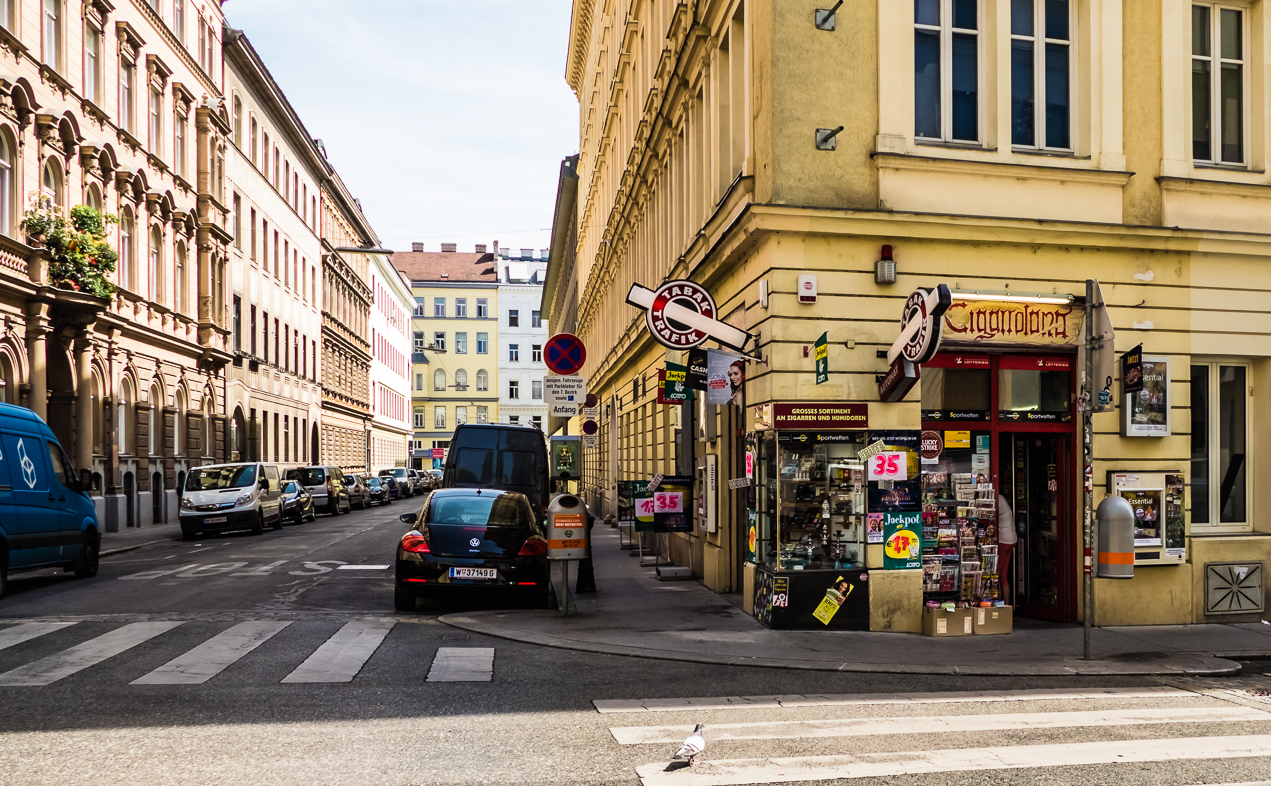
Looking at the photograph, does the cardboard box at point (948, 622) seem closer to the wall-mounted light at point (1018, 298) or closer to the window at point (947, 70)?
the wall-mounted light at point (1018, 298)

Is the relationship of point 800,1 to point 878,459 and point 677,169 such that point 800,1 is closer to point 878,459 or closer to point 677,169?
point 878,459

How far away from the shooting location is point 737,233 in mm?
12578

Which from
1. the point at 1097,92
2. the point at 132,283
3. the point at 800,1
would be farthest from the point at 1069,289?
the point at 132,283

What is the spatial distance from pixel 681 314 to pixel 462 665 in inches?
199

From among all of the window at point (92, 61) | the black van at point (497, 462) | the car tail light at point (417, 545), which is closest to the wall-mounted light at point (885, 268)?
the car tail light at point (417, 545)

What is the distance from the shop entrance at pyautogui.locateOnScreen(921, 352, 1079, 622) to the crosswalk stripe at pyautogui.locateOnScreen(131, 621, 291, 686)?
675cm

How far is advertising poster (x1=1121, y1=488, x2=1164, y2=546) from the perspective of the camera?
12.6m

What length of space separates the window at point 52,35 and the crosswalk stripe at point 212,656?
2208cm

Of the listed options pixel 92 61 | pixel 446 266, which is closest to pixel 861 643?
pixel 92 61

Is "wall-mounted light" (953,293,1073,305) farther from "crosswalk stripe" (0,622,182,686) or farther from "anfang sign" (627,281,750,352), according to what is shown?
"crosswalk stripe" (0,622,182,686)

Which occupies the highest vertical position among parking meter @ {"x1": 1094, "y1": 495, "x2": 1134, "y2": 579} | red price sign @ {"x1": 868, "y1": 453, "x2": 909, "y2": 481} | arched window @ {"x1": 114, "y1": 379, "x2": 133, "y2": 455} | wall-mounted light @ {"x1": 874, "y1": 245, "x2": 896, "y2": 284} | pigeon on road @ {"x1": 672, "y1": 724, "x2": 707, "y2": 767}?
wall-mounted light @ {"x1": 874, "y1": 245, "x2": 896, "y2": 284}

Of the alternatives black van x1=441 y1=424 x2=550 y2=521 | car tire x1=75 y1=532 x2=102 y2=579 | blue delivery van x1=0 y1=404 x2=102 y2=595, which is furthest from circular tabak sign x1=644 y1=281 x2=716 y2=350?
black van x1=441 y1=424 x2=550 y2=521

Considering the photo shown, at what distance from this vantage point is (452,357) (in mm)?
111375

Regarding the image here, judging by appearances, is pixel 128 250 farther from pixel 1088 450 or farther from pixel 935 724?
pixel 935 724
